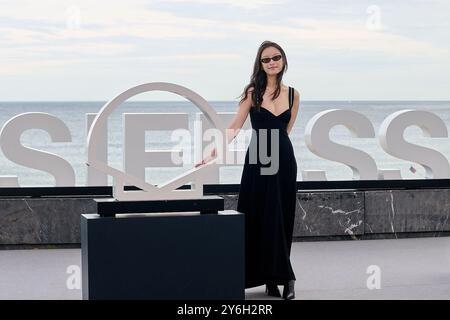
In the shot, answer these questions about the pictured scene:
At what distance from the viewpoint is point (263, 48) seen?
7391mm

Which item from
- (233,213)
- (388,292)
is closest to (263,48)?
(233,213)

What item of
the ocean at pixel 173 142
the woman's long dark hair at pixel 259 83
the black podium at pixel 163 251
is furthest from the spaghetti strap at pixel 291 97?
the ocean at pixel 173 142

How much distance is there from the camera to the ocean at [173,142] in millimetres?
39844

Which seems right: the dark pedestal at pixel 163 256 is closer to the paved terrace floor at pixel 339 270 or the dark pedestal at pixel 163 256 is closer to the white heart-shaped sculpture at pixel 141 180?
the white heart-shaped sculpture at pixel 141 180

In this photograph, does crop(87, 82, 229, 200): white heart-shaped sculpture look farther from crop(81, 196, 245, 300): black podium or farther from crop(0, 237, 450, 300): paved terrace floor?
crop(0, 237, 450, 300): paved terrace floor

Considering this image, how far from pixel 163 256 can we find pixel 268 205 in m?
1.25

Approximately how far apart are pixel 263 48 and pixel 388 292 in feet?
6.77

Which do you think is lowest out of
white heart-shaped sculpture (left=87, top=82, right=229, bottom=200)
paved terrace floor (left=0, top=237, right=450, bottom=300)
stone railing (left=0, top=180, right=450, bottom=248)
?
paved terrace floor (left=0, top=237, right=450, bottom=300)

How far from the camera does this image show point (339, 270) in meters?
8.94

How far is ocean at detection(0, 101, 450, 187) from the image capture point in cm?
3984

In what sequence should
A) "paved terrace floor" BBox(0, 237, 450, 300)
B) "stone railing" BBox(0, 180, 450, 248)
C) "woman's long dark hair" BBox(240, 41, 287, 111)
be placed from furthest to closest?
1. "stone railing" BBox(0, 180, 450, 248)
2. "paved terrace floor" BBox(0, 237, 450, 300)
3. "woman's long dark hair" BBox(240, 41, 287, 111)

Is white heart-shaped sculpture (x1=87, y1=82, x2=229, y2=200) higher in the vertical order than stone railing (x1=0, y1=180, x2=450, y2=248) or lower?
higher

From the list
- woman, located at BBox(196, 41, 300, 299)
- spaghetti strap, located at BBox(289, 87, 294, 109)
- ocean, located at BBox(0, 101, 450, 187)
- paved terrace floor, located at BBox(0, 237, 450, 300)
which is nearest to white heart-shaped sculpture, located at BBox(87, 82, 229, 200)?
woman, located at BBox(196, 41, 300, 299)

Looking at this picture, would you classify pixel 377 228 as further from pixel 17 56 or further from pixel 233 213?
pixel 17 56
